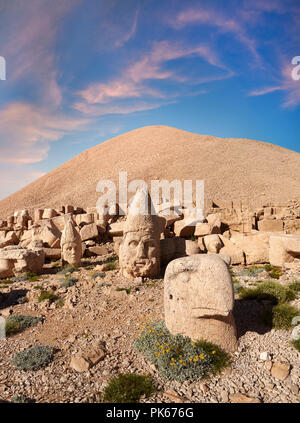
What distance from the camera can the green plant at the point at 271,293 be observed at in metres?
5.85

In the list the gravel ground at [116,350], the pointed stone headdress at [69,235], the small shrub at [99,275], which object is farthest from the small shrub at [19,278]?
the small shrub at [99,275]

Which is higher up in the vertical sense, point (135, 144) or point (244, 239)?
point (135, 144)

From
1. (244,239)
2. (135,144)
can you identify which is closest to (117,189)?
(135,144)

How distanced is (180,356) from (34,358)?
7.83ft

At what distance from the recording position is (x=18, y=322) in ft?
19.0

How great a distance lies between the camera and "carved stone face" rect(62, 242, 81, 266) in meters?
10.3

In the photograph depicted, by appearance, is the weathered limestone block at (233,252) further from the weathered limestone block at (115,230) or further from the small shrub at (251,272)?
the weathered limestone block at (115,230)

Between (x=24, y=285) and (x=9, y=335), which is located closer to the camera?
(x=9, y=335)

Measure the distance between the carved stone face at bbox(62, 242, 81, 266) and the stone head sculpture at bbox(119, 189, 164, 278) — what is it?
9.36ft

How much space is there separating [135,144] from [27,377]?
41684 mm

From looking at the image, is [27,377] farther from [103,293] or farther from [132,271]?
[132,271]

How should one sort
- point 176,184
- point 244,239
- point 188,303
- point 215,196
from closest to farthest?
point 188,303 < point 244,239 < point 215,196 < point 176,184

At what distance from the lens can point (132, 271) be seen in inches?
317

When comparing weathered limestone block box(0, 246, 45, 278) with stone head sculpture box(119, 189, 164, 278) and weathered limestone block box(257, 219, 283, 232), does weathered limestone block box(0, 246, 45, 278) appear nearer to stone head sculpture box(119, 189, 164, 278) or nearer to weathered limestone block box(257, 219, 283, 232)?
stone head sculpture box(119, 189, 164, 278)
